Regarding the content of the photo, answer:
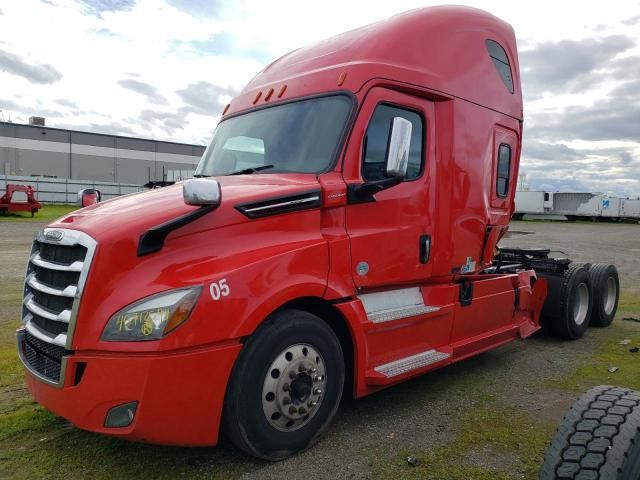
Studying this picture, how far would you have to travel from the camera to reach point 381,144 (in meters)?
4.18

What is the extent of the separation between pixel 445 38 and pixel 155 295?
359 cm

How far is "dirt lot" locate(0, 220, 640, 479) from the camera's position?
3.33 m

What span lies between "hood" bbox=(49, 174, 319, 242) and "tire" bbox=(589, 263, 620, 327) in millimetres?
5513

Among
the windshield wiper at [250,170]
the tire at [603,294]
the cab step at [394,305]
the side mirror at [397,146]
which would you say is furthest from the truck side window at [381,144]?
the tire at [603,294]

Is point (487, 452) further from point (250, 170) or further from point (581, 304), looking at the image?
point (581, 304)

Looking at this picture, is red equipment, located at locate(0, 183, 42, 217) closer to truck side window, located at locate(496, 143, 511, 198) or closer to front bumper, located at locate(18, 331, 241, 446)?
truck side window, located at locate(496, 143, 511, 198)

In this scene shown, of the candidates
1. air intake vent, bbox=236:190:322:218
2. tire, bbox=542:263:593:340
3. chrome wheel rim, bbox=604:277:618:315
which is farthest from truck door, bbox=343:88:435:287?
chrome wheel rim, bbox=604:277:618:315

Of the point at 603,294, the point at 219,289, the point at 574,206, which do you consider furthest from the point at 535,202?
the point at 219,289

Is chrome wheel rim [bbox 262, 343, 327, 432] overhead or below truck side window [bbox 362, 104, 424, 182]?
below

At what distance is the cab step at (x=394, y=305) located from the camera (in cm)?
408

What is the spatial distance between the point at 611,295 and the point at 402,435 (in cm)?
549

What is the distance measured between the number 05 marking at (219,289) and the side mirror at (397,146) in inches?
58.5

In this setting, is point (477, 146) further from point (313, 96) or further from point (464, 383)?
point (464, 383)

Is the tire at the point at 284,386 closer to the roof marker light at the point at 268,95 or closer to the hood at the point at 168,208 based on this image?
the hood at the point at 168,208
